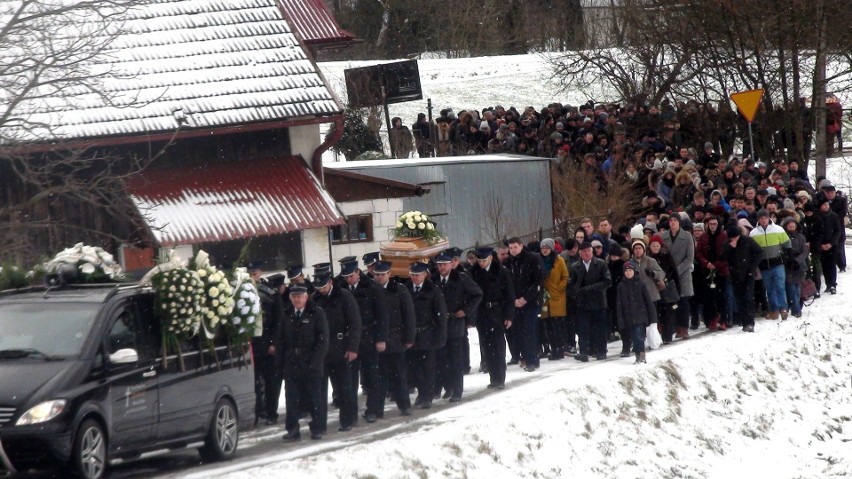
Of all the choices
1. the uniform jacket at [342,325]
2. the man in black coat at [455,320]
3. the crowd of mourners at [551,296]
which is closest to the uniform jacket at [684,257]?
the crowd of mourners at [551,296]

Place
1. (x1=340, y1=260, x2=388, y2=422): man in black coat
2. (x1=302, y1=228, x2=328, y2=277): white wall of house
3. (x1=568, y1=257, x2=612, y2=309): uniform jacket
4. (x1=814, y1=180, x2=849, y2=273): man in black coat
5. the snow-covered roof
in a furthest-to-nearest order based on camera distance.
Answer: (x1=302, y1=228, x2=328, y2=277): white wall of house < the snow-covered roof < (x1=814, y1=180, x2=849, y2=273): man in black coat < (x1=568, y1=257, x2=612, y2=309): uniform jacket < (x1=340, y1=260, x2=388, y2=422): man in black coat

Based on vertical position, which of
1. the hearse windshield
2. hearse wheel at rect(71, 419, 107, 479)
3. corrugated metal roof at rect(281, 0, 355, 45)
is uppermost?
corrugated metal roof at rect(281, 0, 355, 45)

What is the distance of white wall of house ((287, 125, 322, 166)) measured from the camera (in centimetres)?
2355

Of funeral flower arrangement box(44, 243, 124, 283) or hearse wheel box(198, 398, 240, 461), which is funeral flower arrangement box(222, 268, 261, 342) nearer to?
hearse wheel box(198, 398, 240, 461)

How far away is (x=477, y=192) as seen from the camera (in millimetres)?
26953

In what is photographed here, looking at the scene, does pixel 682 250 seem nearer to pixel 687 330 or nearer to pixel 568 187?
pixel 687 330

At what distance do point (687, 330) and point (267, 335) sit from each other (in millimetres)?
6899

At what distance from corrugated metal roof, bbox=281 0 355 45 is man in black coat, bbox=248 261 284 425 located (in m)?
13.5

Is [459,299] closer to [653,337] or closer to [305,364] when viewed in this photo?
[305,364]

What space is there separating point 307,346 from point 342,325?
0.57 meters

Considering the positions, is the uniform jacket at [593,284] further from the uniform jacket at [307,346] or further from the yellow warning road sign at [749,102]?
the yellow warning road sign at [749,102]

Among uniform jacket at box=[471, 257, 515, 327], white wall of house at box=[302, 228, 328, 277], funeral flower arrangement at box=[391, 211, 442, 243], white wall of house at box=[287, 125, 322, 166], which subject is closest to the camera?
uniform jacket at box=[471, 257, 515, 327]

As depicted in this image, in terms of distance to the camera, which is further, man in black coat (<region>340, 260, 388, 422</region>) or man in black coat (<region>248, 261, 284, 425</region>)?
man in black coat (<region>248, 261, 284, 425</region>)

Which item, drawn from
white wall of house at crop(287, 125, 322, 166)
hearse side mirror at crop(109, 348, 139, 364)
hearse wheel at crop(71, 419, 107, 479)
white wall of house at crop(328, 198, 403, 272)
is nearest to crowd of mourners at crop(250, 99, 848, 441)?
hearse side mirror at crop(109, 348, 139, 364)
